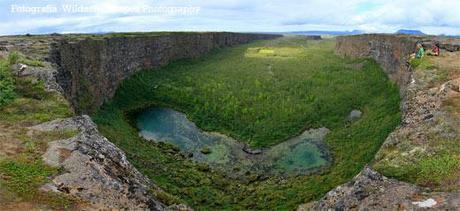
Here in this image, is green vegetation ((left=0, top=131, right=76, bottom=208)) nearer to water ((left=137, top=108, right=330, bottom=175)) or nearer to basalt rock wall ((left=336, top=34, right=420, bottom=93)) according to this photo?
water ((left=137, top=108, right=330, bottom=175))

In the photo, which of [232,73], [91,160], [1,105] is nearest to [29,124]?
[1,105]

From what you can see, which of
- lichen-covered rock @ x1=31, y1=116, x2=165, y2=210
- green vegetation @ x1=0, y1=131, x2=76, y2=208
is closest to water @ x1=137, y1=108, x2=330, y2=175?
lichen-covered rock @ x1=31, y1=116, x2=165, y2=210

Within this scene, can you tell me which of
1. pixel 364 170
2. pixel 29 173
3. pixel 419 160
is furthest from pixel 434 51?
pixel 29 173

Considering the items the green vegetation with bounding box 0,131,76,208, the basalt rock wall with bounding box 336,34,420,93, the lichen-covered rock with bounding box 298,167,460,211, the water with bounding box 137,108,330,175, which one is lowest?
the water with bounding box 137,108,330,175

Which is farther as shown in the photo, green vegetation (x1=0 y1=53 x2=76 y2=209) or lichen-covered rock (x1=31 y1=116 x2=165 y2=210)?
lichen-covered rock (x1=31 y1=116 x2=165 y2=210)

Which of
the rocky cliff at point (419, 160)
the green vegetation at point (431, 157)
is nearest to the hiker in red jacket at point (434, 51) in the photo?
the rocky cliff at point (419, 160)
